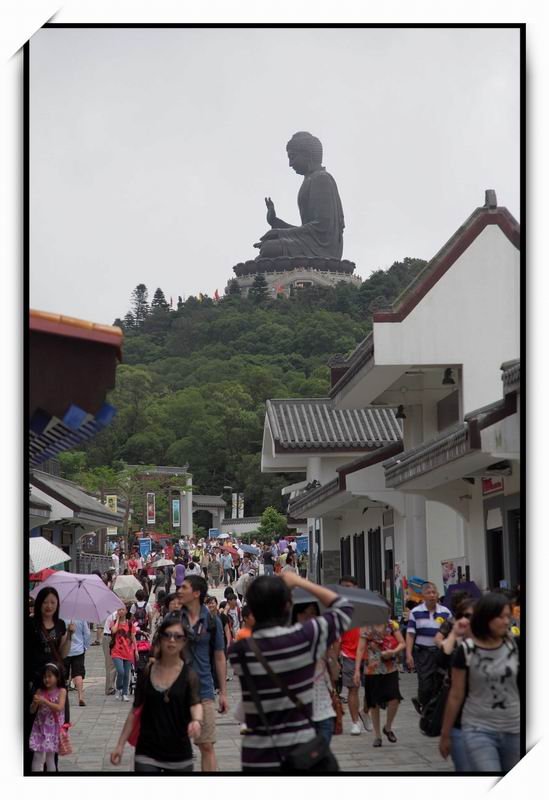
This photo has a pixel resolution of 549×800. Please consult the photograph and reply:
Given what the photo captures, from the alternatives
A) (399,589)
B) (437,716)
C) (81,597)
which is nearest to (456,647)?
(437,716)

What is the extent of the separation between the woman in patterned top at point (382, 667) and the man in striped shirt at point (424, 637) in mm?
177

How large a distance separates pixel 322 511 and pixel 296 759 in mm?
23898

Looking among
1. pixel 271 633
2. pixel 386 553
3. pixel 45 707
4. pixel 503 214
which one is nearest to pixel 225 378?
pixel 386 553

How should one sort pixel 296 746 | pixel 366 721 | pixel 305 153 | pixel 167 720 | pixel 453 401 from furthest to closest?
pixel 305 153
pixel 453 401
pixel 366 721
pixel 167 720
pixel 296 746

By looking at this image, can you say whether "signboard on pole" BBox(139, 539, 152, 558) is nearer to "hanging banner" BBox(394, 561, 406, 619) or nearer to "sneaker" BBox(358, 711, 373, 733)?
"hanging banner" BBox(394, 561, 406, 619)

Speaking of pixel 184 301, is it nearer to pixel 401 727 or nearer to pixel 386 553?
pixel 386 553

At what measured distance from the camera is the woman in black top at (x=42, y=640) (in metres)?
9.20

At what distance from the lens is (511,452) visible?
12.7 metres

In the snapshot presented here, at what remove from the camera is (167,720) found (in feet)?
24.5

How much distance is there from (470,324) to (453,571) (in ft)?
13.6

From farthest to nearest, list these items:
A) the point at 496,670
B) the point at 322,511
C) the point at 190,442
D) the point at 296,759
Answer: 1. the point at 190,442
2. the point at 322,511
3. the point at 496,670
4. the point at 296,759

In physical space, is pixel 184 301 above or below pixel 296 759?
above

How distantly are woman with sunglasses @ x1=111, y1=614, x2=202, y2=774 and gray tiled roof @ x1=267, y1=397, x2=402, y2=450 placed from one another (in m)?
24.0

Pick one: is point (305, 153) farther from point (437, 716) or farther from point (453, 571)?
point (437, 716)
